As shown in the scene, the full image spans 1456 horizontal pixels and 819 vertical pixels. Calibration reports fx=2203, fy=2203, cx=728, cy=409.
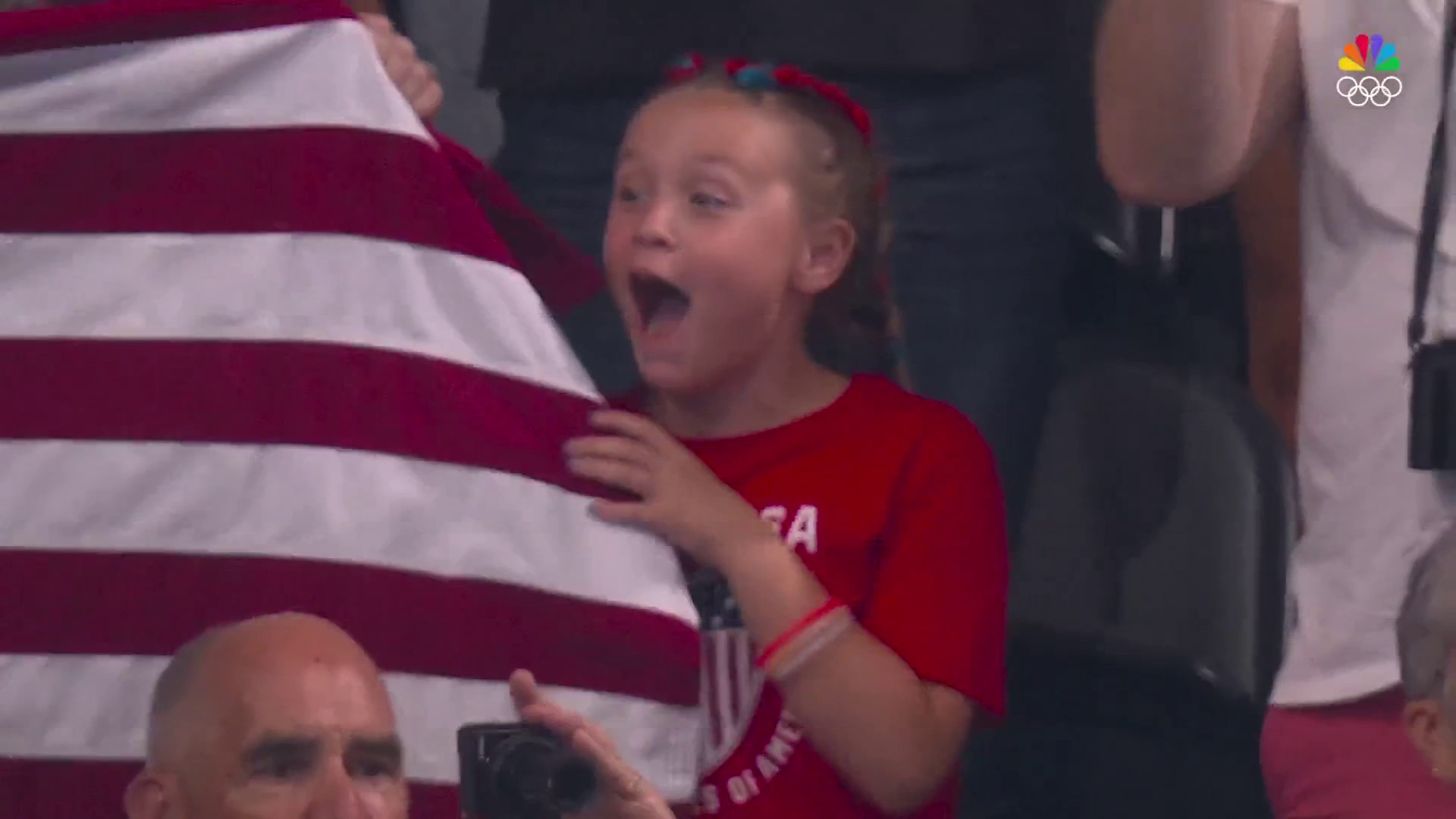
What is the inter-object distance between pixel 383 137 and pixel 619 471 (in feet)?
0.76

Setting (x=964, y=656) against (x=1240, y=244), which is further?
(x=1240, y=244)

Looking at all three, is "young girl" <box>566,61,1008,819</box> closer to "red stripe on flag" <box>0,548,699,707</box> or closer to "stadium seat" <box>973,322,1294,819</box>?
"red stripe on flag" <box>0,548,699,707</box>

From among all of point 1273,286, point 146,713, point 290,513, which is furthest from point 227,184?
point 1273,286

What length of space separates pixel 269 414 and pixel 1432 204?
65cm

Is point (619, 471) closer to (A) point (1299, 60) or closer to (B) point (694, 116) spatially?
(B) point (694, 116)

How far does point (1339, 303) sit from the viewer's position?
1.22m

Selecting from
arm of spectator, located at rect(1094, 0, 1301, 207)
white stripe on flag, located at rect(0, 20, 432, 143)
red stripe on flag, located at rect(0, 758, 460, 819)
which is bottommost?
red stripe on flag, located at rect(0, 758, 460, 819)

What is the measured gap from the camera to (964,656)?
1.25 m

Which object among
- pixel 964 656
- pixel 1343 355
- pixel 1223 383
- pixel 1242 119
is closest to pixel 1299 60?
pixel 1242 119

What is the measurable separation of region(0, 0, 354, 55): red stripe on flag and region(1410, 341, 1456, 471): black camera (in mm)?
634

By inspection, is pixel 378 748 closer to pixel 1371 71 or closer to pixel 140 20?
pixel 140 20

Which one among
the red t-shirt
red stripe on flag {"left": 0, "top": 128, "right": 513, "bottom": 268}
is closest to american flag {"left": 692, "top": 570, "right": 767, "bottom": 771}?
the red t-shirt

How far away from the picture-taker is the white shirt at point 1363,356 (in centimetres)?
A: 119

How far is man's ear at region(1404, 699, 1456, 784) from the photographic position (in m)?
1.17
